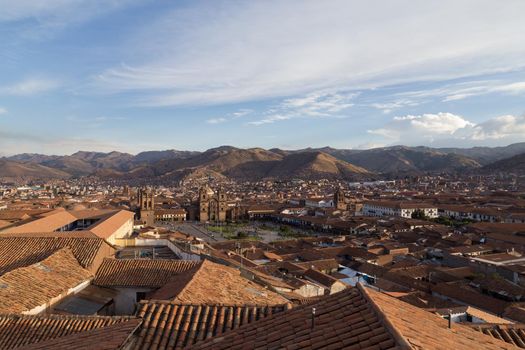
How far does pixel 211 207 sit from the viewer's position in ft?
204

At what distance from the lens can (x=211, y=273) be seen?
9.18 metres

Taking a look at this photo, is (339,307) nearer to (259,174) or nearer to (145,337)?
(145,337)

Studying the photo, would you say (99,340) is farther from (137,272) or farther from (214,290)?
(137,272)

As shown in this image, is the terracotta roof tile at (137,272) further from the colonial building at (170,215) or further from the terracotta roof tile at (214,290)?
the colonial building at (170,215)

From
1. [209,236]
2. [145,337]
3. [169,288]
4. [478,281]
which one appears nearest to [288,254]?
[478,281]

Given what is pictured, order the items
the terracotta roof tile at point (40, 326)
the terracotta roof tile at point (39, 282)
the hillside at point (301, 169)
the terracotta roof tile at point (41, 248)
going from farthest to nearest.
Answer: the hillside at point (301, 169), the terracotta roof tile at point (41, 248), the terracotta roof tile at point (39, 282), the terracotta roof tile at point (40, 326)

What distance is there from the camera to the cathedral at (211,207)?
61.8m

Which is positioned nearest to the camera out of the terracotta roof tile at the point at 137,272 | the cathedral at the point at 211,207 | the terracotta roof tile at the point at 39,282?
the terracotta roof tile at the point at 39,282

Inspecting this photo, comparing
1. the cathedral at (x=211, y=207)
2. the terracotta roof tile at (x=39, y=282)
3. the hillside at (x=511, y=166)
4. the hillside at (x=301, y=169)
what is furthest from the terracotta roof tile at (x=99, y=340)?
the hillside at (x=301, y=169)

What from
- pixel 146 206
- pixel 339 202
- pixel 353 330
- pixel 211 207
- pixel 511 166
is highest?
pixel 511 166

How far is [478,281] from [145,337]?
2135 centimetres

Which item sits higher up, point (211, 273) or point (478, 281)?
point (211, 273)

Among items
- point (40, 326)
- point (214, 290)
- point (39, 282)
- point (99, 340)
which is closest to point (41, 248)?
point (39, 282)

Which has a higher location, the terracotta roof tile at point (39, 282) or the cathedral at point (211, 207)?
the terracotta roof tile at point (39, 282)
